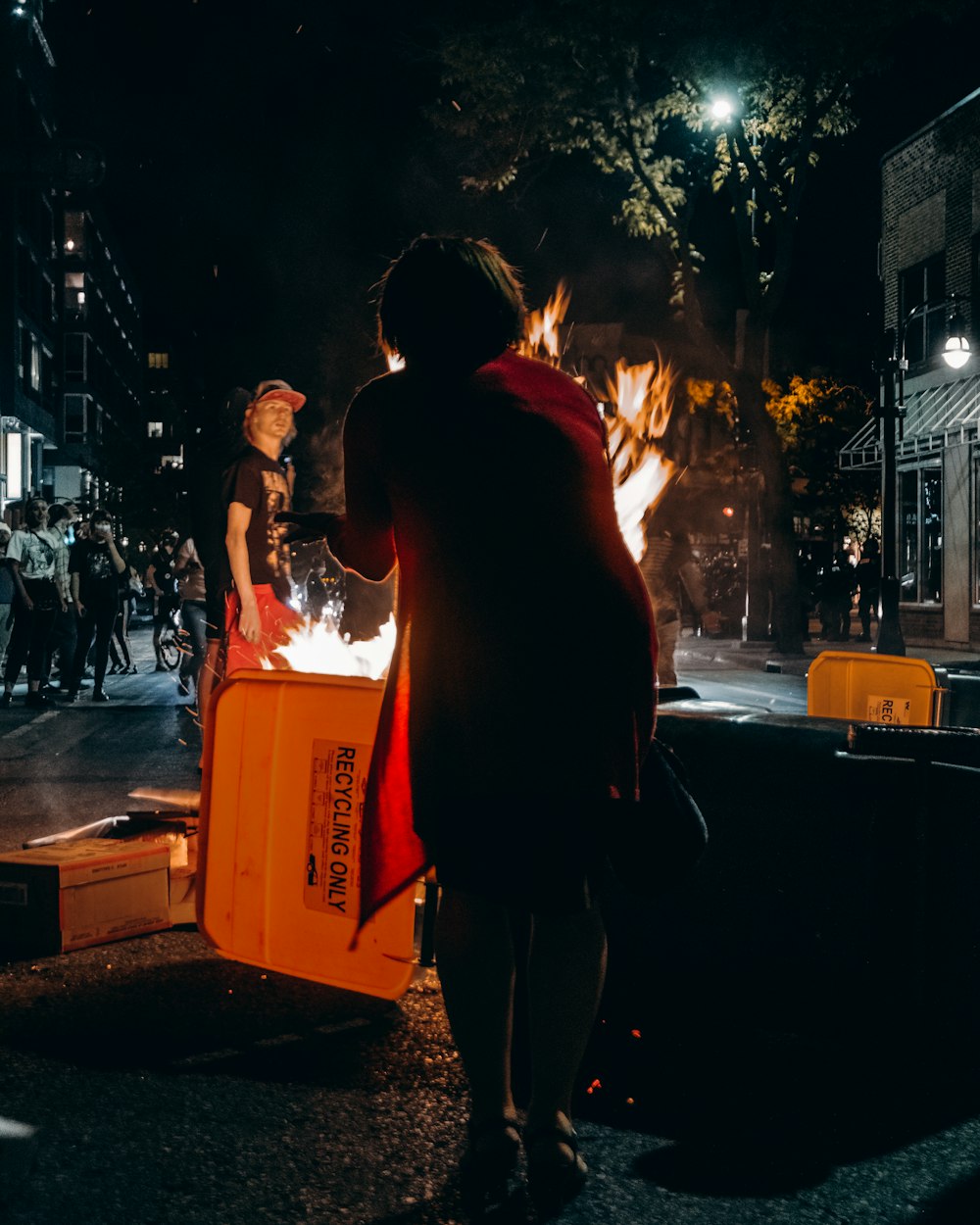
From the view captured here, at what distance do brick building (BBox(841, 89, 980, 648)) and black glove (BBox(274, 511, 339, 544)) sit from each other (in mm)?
22763

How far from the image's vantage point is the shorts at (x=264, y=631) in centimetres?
639

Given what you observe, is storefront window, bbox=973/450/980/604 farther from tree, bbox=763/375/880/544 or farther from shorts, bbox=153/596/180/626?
shorts, bbox=153/596/180/626

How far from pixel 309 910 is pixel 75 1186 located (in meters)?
1.26

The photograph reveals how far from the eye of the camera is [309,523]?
3035mm

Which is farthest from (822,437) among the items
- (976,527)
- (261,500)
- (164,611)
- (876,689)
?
(876,689)

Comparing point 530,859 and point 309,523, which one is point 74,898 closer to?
point 309,523

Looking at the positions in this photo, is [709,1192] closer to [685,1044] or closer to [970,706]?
[685,1044]

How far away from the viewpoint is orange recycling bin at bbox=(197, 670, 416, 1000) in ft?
12.6

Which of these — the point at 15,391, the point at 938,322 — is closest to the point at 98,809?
the point at 938,322

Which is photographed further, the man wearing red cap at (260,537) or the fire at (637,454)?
the man wearing red cap at (260,537)

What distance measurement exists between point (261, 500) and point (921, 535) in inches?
959

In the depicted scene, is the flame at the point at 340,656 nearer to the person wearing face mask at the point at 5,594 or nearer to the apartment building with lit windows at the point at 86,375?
the person wearing face mask at the point at 5,594

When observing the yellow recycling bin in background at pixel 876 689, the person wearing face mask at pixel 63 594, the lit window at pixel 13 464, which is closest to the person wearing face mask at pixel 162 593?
the person wearing face mask at pixel 63 594

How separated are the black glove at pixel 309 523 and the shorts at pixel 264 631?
10.7ft
